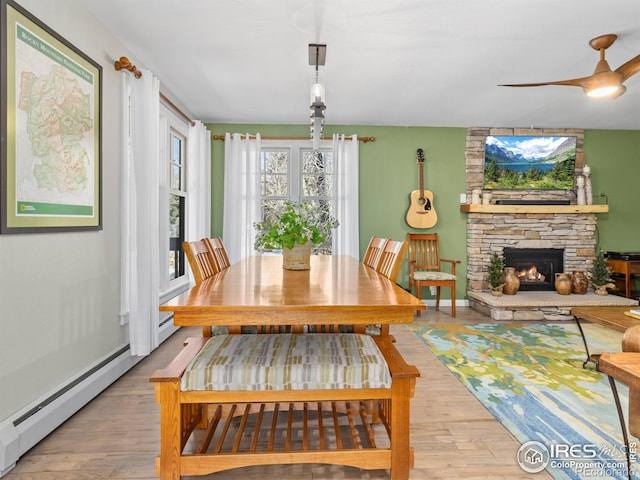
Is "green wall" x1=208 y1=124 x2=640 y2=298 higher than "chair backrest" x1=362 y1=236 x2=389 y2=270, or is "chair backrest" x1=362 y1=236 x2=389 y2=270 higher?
"green wall" x1=208 y1=124 x2=640 y2=298

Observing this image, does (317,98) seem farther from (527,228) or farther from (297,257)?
(527,228)

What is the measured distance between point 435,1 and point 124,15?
6.09 ft

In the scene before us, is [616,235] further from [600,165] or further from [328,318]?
[328,318]

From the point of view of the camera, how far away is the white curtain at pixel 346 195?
4656 millimetres

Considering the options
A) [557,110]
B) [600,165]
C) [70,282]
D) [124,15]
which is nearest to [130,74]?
[124,15]

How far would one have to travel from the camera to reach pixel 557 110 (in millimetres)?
4109

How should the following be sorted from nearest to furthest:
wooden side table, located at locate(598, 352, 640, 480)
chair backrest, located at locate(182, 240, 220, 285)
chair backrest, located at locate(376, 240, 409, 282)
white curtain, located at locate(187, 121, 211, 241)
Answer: wooden side table, located at locate(598, 352, 640, 480) < chair backrest, located at locate(182, 240, 220, 285) < chair backrest, located at locate(376, 240, 409, 282) < white curtain, located at locate(187, 121, 211, 241)

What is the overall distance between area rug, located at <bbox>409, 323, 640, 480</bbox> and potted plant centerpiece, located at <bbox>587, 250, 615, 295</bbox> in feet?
3.13

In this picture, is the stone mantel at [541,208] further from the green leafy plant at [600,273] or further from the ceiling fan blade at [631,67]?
the ceiling fan blade at [631,67]

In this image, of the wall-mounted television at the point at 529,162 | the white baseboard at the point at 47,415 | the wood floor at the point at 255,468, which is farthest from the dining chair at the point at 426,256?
the white baseboard at the point at 47,415

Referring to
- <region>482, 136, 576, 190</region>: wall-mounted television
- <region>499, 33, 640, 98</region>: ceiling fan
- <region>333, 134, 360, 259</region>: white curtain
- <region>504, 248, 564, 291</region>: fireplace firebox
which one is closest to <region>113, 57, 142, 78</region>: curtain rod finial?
<region>333, 134, 360, 259</region>: white curtain

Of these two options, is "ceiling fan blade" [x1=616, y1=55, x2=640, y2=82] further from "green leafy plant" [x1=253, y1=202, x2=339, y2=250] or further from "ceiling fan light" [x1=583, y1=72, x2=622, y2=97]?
"green leafy plant" [x1=253, y1=202, x2=339, y2=250]

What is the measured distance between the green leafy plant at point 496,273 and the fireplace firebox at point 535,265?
355mm

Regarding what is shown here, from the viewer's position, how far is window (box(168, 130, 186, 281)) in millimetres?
3920
